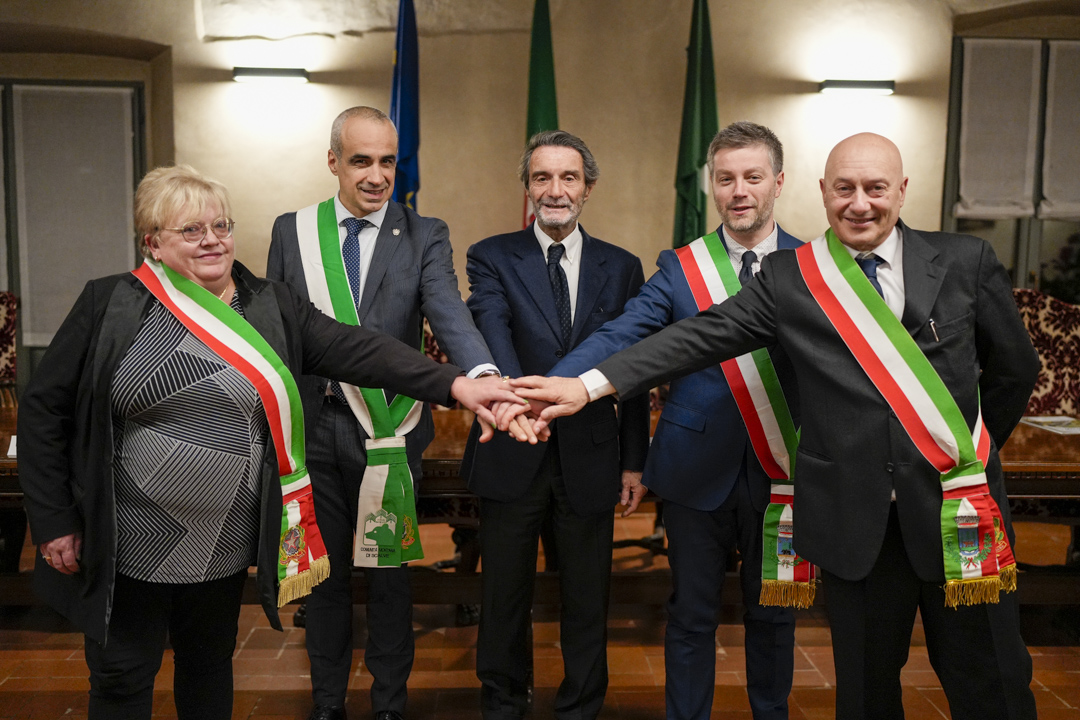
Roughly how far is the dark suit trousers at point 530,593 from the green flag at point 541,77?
8.93 ft

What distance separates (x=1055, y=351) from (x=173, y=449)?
3809 millimetres

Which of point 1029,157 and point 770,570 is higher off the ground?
point 1029,157

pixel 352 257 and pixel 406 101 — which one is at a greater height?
pixel 406 101

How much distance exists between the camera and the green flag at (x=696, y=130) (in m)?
4.56

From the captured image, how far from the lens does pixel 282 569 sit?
176 cm

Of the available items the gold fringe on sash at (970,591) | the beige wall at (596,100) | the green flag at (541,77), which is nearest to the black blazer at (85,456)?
the gold fringe on sash at (970,591)

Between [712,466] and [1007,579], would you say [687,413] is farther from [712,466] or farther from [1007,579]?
[1007,579]

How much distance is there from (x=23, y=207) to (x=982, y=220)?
5.67 meters

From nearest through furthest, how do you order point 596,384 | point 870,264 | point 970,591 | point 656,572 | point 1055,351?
1. point 970,591
2. point 870,264
3. point 596,384
4. point 656,572
5. point 1055,351

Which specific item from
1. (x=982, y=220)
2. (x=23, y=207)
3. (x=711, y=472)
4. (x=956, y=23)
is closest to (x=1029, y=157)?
(x=982, y=220)

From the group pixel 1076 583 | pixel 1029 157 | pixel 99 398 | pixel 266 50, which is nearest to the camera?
pixel 99 398

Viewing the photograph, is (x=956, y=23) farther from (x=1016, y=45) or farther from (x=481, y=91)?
(x=481, y=91)

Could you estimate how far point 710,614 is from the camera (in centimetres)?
203

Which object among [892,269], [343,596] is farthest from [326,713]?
[892,269]
